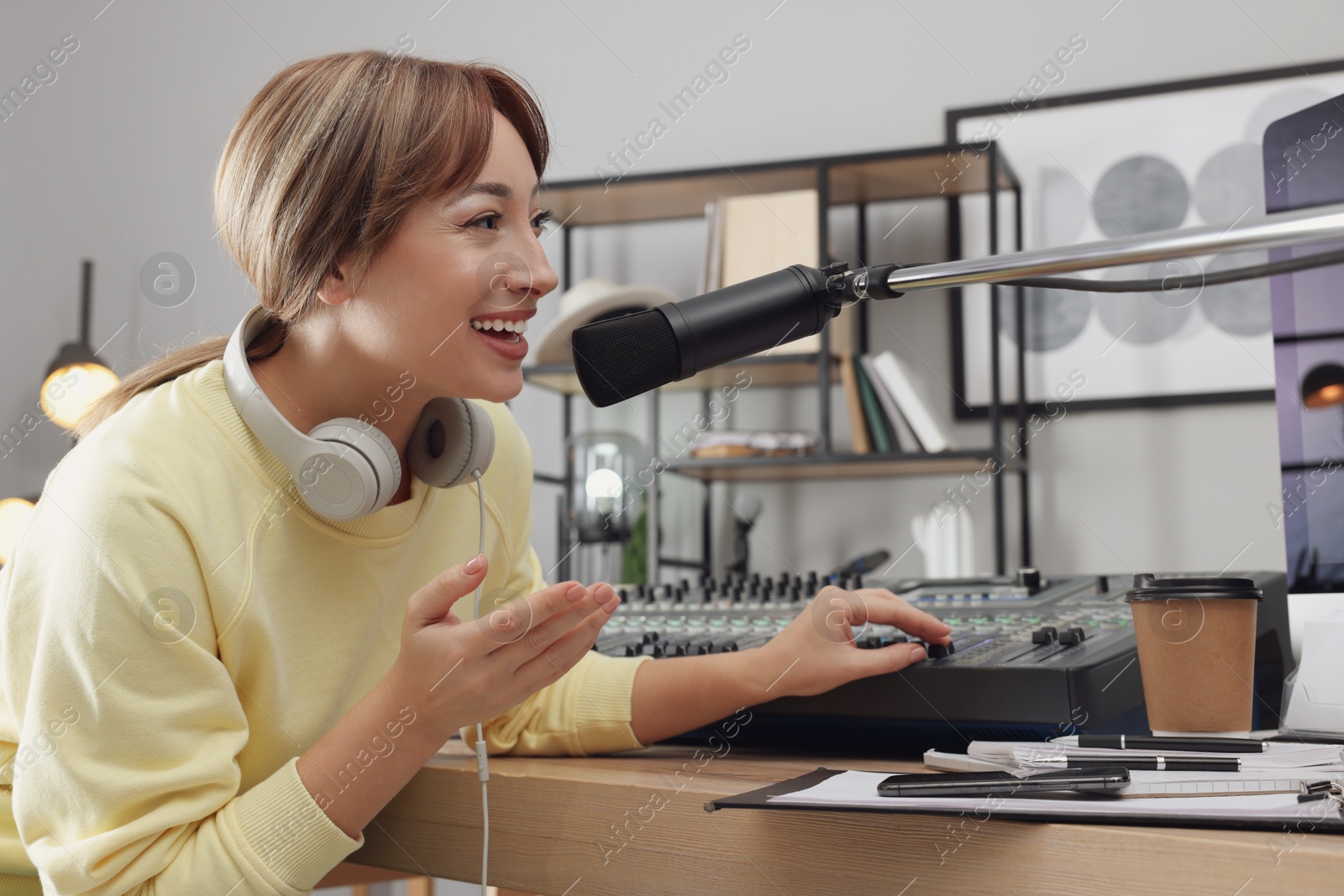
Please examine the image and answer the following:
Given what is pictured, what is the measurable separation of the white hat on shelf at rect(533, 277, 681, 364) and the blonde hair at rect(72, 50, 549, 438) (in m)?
1.37

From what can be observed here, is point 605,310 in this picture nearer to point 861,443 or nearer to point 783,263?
point 783,263

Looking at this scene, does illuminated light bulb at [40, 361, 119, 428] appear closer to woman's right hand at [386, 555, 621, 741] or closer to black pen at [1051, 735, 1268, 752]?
woman's right hand at [386, 555, 621, 741]

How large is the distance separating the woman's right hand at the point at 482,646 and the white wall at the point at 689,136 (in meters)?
1.77

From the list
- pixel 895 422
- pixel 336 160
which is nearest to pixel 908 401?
pixel 895 422

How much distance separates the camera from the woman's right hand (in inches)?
24.7

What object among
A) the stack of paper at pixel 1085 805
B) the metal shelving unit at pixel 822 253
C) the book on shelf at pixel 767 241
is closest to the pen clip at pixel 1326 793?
the stack of paper at pixel 1085 805

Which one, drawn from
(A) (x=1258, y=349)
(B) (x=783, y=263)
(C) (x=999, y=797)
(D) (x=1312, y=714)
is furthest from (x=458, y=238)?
(A) (x=1258, y=349)

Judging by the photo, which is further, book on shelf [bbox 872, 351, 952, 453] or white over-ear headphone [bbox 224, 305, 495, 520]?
book on shelf [bbox 872, 351, 952, 453]

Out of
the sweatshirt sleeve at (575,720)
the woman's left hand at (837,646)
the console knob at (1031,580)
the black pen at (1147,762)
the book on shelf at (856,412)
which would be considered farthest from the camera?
the book on shelf at (856,412)

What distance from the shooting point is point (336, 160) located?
2.68ft

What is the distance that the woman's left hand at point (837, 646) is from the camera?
764 millimetres

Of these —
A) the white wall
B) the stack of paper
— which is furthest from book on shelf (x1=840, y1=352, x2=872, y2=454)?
the stack of paper

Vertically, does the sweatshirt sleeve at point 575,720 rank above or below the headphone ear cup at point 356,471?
below

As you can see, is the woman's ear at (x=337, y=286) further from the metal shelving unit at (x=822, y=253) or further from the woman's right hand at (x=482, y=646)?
the metal shelving unit at (x=822, y=253)
